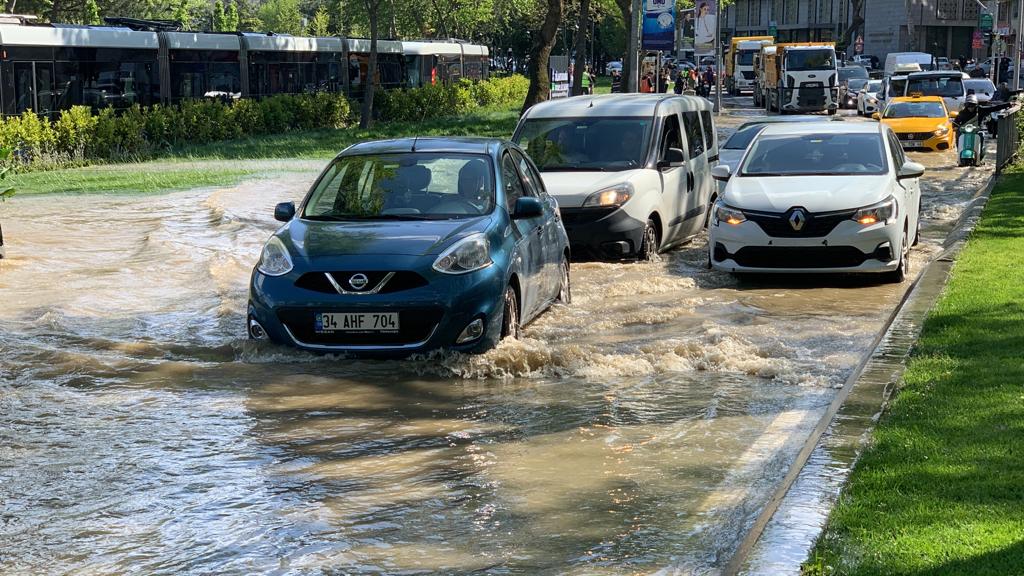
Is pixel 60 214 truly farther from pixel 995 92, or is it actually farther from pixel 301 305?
pixel 995 92

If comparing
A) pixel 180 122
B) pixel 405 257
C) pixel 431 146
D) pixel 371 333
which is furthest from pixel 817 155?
pixel 180 122

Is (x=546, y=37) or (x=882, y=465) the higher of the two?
(x=546, y=37)

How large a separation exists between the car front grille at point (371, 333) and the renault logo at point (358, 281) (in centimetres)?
16

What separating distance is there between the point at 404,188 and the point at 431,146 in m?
0.59

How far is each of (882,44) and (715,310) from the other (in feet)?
314

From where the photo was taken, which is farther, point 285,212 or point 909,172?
point 909,172

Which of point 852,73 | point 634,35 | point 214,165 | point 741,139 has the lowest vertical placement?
point 214,165

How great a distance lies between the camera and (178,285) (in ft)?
45.9

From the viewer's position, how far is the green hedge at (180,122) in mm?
28875

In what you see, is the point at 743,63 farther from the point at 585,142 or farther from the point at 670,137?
the point at 585,142

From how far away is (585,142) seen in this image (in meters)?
14.9

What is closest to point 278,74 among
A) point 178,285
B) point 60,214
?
point 60,214

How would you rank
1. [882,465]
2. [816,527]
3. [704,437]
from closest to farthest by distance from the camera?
[816,527], [882,465], [704,437]

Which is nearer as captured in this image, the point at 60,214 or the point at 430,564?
the point at 430,564
